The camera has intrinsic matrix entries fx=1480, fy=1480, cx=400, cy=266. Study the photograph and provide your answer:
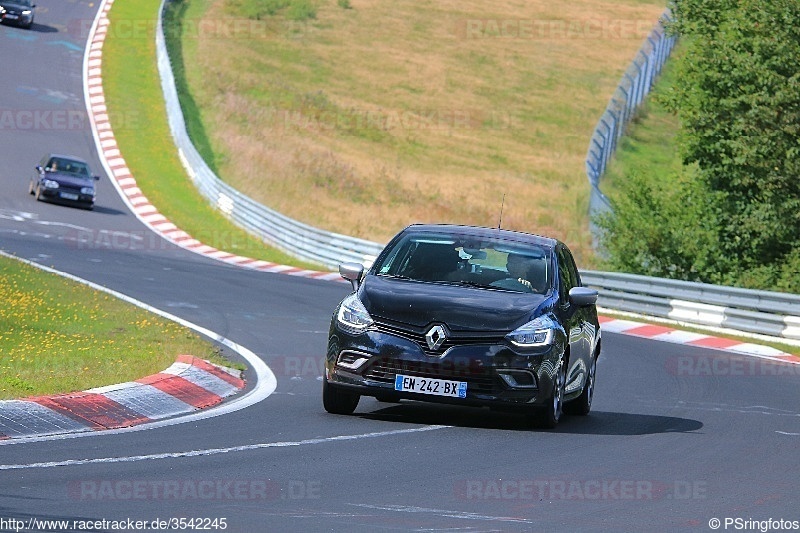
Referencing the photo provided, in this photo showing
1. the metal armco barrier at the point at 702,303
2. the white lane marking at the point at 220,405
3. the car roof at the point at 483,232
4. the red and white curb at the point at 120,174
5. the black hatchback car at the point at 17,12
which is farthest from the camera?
the black hatchback car at the point at 17,12

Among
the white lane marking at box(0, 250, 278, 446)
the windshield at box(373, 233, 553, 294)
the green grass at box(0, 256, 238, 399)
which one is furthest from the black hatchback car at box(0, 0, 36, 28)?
the windshield at box(373, 233, 553, 294)

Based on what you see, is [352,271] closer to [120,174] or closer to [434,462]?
[434,462]

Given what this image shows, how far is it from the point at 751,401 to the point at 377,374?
5.90 meters

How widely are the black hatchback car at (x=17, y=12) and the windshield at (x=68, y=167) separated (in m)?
21.7

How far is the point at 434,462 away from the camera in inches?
395

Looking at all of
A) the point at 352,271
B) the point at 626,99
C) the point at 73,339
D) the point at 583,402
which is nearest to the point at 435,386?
Result: the point at 352,271

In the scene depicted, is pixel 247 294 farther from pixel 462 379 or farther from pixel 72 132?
pixel 72 132

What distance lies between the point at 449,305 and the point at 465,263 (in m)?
1.13

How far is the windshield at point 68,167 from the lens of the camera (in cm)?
3638

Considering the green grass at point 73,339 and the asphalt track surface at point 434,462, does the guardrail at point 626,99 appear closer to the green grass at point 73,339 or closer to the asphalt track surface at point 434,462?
the green grass at point 73,339

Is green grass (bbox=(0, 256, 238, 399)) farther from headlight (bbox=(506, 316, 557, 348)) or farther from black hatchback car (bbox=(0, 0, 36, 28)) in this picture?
black hatchback car (bbox=(0, 0, 36, 28))

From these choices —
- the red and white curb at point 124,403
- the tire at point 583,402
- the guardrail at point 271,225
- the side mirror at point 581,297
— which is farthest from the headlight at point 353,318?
the guardrail at point 271,225

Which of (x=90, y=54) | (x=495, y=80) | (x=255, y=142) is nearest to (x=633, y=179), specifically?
(x=255, y=142)

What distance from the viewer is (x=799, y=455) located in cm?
1172
